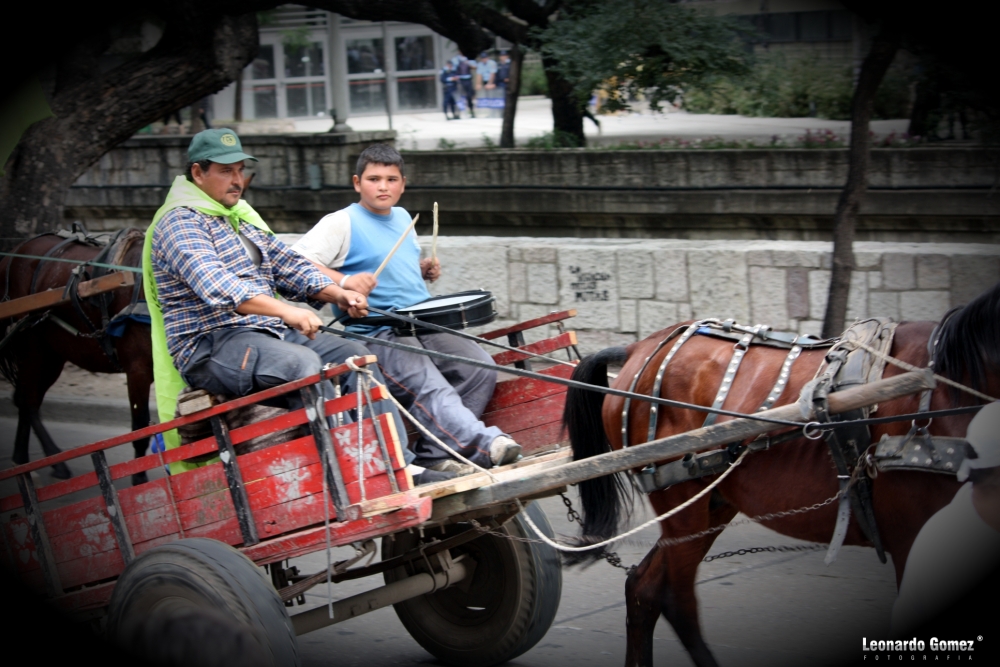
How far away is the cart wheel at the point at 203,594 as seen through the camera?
2.99m

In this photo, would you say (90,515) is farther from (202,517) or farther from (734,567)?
(734,567)

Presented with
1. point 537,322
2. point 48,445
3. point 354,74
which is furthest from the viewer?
point 354,74

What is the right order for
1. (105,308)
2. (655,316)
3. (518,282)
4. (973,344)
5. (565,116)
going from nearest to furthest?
(973,344) < (105,308) < (655,316) < (518,282) < (565,116)

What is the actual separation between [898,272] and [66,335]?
230 inches

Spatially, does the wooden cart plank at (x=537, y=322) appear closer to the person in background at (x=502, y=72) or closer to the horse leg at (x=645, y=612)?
the horse leg at (x=645, y=612)

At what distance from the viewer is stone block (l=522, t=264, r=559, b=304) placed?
7.62 m

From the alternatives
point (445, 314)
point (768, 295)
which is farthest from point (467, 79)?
point (445, 314)

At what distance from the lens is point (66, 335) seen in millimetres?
6719

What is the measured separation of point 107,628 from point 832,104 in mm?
18375

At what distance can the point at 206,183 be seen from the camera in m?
3.76

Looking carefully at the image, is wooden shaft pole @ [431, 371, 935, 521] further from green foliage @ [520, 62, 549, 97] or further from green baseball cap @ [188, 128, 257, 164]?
green foliage @ [520, 62, 549, 97]

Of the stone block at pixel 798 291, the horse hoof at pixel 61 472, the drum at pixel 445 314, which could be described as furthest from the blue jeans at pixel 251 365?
the stone block at pixel 798 291

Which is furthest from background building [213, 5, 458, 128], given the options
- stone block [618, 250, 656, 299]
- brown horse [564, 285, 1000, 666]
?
brown horse [564, 285, 1000, 666]

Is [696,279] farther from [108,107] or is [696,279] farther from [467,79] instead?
[467,79]
